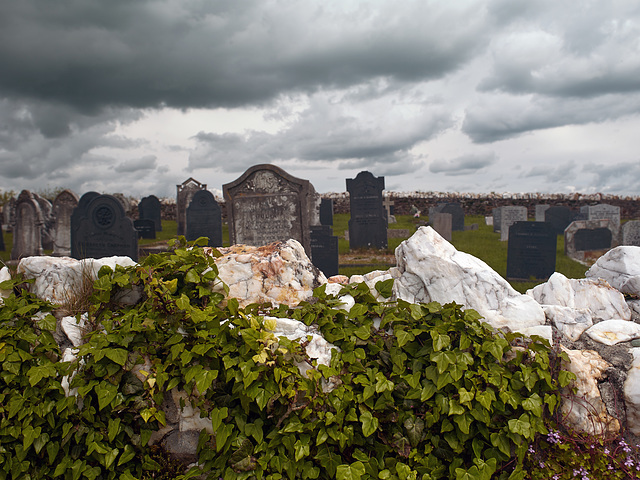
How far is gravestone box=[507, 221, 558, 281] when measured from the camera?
34.0 ft

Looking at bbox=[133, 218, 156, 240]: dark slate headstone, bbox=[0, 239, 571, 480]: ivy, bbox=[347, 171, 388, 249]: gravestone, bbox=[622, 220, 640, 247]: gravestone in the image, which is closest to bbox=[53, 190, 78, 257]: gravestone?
bbox=[133, 218, 156, 240]: dark slate headstone

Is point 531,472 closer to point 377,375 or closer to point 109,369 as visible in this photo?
point 377,375

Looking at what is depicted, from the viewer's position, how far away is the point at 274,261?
138 inches

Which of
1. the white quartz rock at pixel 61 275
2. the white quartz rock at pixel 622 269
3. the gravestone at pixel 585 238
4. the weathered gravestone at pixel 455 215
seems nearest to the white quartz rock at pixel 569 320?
the white quartz rock at pixel 622 269

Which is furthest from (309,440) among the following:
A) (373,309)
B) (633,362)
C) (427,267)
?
(633,362)

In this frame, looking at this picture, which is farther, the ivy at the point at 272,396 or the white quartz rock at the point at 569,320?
the white quartz rock at the point at 569,320

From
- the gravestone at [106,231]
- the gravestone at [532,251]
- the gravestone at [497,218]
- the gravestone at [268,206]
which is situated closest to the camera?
the gravestone at [268,206]

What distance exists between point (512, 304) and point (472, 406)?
3.07 feet

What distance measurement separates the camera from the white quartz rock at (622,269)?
389 centimetres

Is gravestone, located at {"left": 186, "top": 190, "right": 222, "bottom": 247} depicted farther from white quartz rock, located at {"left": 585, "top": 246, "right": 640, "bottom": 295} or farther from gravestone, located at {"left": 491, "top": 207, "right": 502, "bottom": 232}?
gravestone, located at {"left": 491, "top": 207, "right": 502, "bottom": 232}

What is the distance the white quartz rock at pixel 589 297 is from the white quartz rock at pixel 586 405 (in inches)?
35.7

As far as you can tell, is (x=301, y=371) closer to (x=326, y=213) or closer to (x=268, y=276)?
(x=268, y=276)

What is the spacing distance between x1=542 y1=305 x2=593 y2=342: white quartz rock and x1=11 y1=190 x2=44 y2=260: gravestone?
1540cm

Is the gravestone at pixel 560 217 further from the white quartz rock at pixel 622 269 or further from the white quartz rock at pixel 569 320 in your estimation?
the white quartz rock at pixel 569 320
